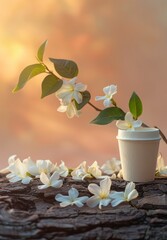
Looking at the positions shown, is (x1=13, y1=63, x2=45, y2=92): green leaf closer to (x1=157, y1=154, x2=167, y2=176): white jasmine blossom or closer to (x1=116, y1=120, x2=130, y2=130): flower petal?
(x1=116, y1=120, x2=130, y2=130): flower petal

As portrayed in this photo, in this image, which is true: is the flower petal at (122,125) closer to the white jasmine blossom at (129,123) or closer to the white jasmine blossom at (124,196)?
the white jasmine blossom at (129,123)

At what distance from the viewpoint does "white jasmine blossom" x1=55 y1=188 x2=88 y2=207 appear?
0.67 metres

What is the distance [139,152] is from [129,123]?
0.06m

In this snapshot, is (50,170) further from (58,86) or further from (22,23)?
(22,23)

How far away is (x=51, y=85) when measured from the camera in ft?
2.64

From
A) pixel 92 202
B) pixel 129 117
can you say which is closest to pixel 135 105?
pixel 129 117

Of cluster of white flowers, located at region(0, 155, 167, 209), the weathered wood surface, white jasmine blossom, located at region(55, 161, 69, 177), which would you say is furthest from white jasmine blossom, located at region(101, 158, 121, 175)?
the weathered wood surface

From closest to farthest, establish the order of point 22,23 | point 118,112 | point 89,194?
point 89,194
point 118,112
point 22,23

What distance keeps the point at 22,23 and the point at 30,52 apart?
80 millimetres

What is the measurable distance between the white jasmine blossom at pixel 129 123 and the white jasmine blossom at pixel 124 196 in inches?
6.1

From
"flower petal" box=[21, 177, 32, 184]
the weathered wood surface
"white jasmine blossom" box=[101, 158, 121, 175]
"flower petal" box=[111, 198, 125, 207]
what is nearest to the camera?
the weathered wood surface

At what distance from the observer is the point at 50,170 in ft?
2.68

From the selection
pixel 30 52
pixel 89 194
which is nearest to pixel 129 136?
pixel 89 194

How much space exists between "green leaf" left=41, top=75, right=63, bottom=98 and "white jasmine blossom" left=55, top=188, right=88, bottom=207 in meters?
0.21
